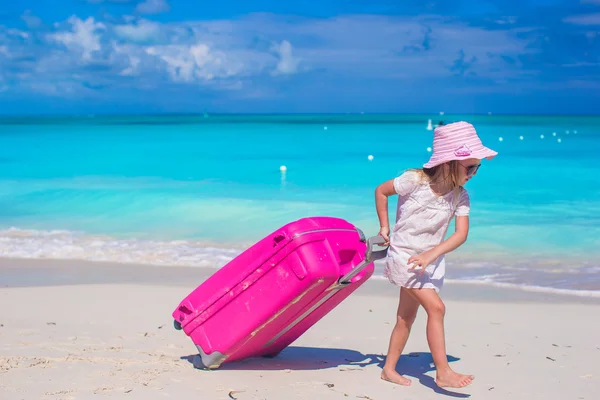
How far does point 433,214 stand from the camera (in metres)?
3.41

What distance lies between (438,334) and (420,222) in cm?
55

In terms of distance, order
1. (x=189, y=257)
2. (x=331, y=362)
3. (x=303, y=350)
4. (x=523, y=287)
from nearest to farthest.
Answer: (x=331, y=362)
(x=303, y=350)
(x=523, y=287)
(x=189, y=257)

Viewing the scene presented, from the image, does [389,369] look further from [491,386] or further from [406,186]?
[406,186]

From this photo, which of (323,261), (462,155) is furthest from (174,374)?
(462,155)

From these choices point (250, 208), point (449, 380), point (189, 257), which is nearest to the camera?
point (449, 380)

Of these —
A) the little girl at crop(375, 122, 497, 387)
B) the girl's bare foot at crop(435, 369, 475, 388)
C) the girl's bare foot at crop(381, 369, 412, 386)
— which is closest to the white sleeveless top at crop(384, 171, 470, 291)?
the little girl at crop(375, 122, 497, 387)

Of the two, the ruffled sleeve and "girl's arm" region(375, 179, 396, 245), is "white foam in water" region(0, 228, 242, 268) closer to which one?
"girl's arm" region(375, 179, 396, 245)

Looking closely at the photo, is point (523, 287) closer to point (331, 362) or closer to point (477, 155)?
point (331, 362)

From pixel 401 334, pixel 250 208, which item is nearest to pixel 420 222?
pixel 401 334

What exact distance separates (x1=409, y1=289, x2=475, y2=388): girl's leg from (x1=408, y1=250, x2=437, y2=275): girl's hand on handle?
0.53 feet

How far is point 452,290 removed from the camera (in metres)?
6.46

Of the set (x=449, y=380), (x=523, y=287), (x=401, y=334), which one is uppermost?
(x=401, y=334)

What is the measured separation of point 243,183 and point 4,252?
39.4ft

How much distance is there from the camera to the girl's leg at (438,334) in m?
3.43
